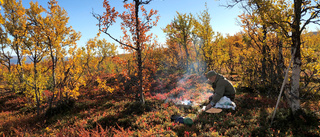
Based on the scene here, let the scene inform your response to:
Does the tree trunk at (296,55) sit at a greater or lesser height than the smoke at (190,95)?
greater

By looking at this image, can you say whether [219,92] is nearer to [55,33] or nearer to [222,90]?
[222,90]

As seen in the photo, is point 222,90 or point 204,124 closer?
point 204,124

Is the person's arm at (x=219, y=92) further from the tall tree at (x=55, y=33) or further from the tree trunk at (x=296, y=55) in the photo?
the tall tree at (x=55, y=33)

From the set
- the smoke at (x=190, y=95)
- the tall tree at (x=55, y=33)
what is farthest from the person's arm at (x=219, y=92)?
the tall tree at (x=55, y=33)

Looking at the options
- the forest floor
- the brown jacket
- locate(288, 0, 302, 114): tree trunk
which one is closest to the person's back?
the brown jacket

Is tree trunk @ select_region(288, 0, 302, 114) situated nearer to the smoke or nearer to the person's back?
the person's back

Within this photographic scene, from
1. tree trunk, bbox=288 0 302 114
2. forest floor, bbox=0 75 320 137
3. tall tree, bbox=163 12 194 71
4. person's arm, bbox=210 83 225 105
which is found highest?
tall tree, bbox=163 12 194 71

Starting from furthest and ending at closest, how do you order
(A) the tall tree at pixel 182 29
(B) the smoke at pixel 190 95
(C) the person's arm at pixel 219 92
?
(A) the tall tree at pixel 182 29 < (B) the smoke at pixel 190 95 < (C) the person's arm at pixel 219 92

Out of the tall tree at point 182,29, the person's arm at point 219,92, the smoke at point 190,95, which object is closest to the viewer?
the person's arm at point 219,92

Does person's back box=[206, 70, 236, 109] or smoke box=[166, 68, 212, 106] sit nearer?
person's back box=[206, 70, 236, 109]

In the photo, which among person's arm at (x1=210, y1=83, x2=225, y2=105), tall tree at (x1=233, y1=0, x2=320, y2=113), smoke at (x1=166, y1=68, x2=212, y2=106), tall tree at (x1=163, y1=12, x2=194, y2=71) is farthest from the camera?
tall tree at (x1=163, y1=12, x2=194, y2=71)

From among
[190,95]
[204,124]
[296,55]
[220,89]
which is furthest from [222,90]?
[190,95]

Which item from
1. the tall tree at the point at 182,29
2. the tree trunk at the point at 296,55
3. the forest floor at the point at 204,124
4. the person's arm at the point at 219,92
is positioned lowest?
the forest floor at the point at 204,124

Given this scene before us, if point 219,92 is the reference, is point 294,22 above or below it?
above
